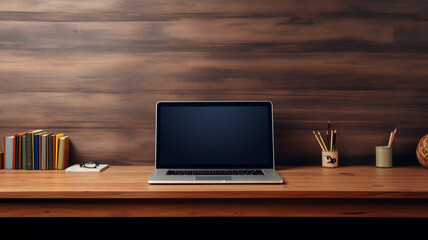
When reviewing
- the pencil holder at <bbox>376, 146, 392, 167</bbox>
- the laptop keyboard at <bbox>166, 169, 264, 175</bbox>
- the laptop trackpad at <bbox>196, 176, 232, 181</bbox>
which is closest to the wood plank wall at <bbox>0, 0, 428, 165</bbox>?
the pencil holder at <bbox>376, 146, 392, 167</bbox>

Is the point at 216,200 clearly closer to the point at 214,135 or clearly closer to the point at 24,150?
the point at 214,135

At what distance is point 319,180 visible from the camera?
47.1 inches

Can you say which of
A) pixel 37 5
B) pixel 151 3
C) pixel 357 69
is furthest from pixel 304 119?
pixel 37 5

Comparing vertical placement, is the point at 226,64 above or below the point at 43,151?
above

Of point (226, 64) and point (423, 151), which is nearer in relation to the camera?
point (423, 151)

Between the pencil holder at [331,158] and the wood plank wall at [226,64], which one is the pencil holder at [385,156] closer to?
the wood plank wall at [226,64]

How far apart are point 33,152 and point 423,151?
168 cm
